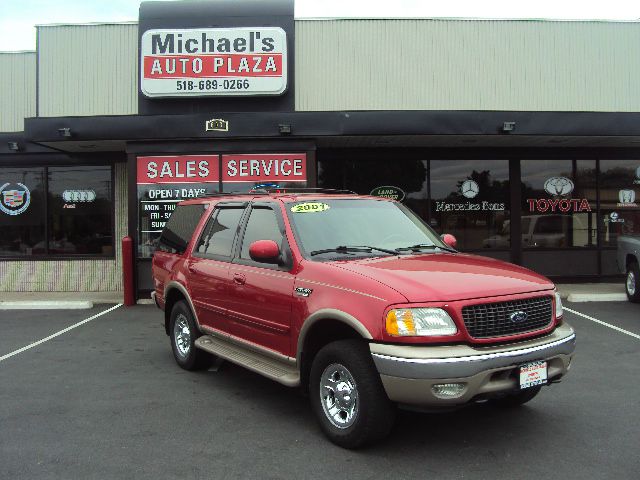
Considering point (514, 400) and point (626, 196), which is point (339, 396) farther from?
point (626, 196)

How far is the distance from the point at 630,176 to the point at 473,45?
17.1ft

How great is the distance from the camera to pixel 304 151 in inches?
457

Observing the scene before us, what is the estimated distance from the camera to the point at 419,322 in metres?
3.62

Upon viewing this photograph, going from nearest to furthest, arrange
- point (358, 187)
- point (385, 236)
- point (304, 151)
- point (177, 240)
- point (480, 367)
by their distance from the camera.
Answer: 1. point (480, 367)
2. point (385, 236)
3. point (177, 240)
4. point (304, 151)
5. point (358, 187)

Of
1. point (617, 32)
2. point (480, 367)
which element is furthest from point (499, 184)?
point (480, 367)

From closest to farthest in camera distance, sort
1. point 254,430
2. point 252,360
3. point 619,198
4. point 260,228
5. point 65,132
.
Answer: point 254,430
point 252,360
point 260,228
point 65,132
point 619,198

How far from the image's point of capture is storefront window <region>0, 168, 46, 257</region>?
13.3m

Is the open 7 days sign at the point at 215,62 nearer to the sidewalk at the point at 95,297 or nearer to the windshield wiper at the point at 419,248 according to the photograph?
the sidewalk at the point at 95,297

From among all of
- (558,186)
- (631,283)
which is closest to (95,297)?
(631,283)

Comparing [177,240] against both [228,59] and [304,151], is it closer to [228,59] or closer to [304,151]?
[304,151]

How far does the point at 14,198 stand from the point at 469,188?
35.1 feet

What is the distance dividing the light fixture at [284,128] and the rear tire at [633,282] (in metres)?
6.95

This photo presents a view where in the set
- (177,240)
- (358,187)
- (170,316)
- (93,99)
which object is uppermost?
(93,99)

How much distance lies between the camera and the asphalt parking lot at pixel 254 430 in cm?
372
